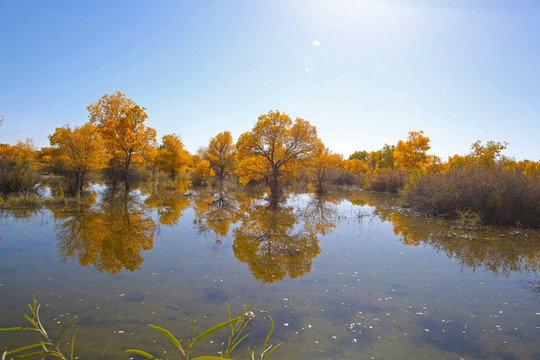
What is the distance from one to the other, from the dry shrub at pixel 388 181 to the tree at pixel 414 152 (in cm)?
381

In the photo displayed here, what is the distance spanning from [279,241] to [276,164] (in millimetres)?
13800

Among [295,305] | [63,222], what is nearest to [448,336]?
[295,305]

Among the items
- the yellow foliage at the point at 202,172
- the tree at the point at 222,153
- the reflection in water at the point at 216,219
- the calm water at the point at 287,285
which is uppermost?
the tree at the point at 222,153

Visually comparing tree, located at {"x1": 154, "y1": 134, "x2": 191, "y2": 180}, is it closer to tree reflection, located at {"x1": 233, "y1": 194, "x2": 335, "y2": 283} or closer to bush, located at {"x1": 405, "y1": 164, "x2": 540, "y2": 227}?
tree reflection, located at {"x1": 233, "y1": 194, "x2": 335, "y2": 283}

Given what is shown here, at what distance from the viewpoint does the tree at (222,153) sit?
4069cm

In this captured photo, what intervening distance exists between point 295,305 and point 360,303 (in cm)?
145

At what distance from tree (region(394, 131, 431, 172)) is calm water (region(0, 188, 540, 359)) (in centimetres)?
2563

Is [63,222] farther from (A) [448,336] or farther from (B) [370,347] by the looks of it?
(A) [448,336]

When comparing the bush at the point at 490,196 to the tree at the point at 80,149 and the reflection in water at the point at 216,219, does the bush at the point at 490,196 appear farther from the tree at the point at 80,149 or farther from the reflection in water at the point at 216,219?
the tree at the point at 80,149

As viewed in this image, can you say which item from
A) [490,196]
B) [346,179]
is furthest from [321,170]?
[490,196]

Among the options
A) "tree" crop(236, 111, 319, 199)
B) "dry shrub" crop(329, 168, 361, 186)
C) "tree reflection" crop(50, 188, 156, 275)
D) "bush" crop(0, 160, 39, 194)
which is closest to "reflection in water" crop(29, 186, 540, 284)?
"tree reflection" crop(50, 188, 156, 275)

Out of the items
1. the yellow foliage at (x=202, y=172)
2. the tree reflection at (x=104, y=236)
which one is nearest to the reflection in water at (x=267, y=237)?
the tree reflection at (x=104, y=236)

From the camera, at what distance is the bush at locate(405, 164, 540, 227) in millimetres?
14438

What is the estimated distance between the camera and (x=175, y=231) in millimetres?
12547
